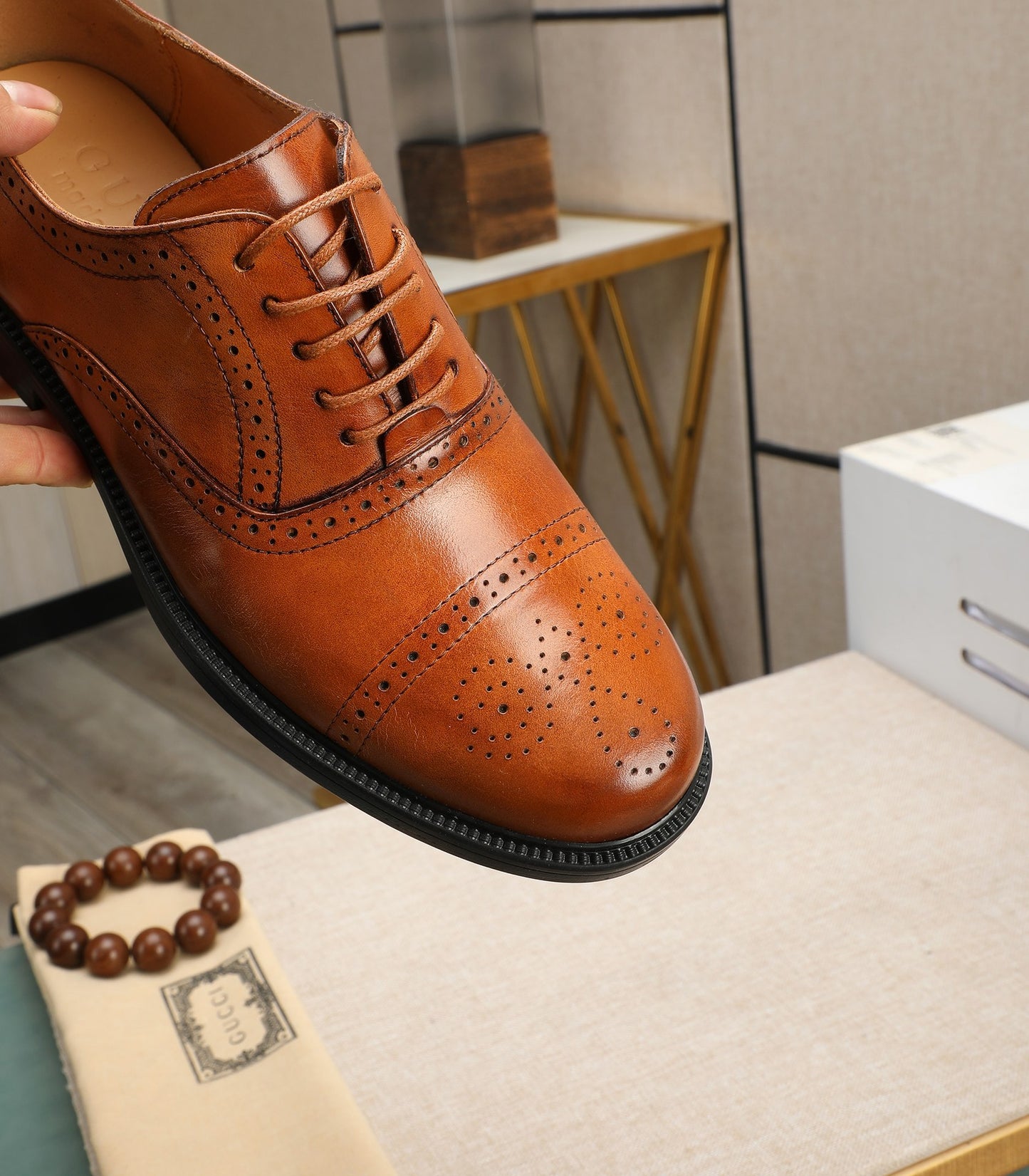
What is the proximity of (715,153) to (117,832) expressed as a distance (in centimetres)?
136

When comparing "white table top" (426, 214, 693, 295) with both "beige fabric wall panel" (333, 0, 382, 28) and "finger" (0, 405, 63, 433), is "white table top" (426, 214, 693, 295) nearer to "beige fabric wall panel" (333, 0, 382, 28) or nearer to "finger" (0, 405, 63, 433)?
"beige fabric wall panel" (333, 0, 382, 28)

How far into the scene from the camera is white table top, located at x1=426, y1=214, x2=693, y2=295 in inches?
62.5

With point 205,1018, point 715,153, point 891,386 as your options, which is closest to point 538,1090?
point 205,1018

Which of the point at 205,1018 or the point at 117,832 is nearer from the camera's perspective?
the point at 205,1018

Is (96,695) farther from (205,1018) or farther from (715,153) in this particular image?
(205,1018)

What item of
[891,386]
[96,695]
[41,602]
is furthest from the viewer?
[41,602]

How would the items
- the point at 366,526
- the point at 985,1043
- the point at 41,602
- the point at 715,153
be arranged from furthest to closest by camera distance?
the point at 41,602 < the point at 715,153 < the point at 985,1043 < the point at 366,526

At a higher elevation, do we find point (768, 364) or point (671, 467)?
point (768, 364)

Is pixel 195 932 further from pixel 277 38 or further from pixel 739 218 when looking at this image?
→ pixel 277 38

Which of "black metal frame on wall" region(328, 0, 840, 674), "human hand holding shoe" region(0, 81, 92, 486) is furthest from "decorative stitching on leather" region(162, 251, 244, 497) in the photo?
"black metal frame on wall" region(328, 0, 840, 674)

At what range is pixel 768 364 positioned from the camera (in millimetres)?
1727

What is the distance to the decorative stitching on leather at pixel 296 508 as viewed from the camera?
428 millimetres

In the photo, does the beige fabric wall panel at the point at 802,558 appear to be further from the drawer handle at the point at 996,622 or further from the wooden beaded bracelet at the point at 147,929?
the wooden beaded bracelet at the point at 147,929

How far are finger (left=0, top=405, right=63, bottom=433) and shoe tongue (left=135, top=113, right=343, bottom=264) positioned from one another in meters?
0.14
